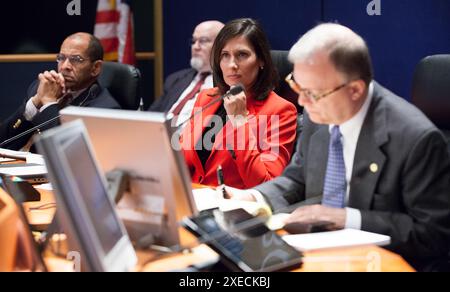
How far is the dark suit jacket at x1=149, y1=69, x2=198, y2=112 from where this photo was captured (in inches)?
172

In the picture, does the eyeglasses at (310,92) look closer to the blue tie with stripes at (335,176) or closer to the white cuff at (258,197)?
the blue tie with stripes at (335,176)

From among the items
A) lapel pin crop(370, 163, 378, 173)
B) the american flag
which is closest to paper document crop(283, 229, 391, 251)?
lapel pin crop(370, 163, 378, 173)

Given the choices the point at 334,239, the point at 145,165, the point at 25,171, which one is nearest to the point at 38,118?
the point at 25,171

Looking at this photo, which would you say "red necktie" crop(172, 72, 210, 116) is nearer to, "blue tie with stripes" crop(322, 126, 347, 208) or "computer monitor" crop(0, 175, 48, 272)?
"blue tie with stripes" crop(322, 126, 347, 208)

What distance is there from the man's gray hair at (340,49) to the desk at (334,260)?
0.49 meters

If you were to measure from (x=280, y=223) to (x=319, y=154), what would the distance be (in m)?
0.31

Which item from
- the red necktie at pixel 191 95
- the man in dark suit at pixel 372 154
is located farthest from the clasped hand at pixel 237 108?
the red necktie at pixel 191 95

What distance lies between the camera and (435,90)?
249 cm

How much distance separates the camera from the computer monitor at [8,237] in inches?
56.9

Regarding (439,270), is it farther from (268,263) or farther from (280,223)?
(268,263)

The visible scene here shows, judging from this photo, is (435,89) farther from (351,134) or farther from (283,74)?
(283,74)

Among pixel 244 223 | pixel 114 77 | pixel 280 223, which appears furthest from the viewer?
pixel 114 77

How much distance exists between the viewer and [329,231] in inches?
73.0
